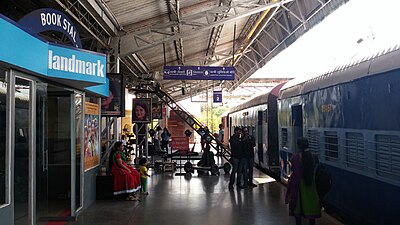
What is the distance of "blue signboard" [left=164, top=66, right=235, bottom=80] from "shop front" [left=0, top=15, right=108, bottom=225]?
25.9ft

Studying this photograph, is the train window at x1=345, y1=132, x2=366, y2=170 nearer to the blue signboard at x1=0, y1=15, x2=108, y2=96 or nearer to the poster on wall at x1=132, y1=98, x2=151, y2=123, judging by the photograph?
the blue signboard at x1=0, y1=15, x2=108, y2=96

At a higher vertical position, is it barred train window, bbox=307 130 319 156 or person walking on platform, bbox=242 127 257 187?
barred train window, bbox=307 130 319 156

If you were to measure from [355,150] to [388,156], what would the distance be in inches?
39.7

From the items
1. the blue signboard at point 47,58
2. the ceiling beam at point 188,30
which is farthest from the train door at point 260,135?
the blue signboard at point 47,58

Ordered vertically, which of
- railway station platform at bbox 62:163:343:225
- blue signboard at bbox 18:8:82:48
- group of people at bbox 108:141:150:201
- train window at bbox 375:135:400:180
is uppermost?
blue signboard at bbox 18:8:82:48

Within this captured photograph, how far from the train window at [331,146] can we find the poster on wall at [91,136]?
15.0ft

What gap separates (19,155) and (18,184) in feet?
1.23

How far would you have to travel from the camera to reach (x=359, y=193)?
225 inches

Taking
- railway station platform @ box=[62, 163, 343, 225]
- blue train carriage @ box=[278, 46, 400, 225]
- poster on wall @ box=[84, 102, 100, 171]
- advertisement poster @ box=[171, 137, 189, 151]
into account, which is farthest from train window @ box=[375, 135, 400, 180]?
advertisement poster @ box=[171, 137, 189, 151]

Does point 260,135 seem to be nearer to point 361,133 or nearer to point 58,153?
point 58,153

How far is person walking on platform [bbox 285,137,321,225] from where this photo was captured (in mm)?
5805

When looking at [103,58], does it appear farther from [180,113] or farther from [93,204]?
[180,113]

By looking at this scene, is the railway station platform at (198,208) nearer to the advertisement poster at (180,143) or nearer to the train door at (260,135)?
the train door at (260,135)

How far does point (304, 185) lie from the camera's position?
19.1 feet
